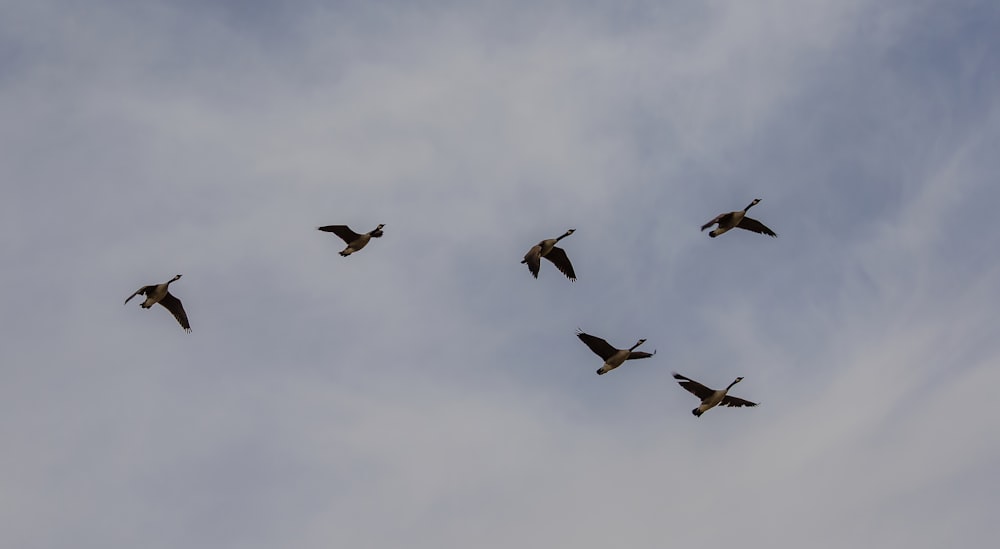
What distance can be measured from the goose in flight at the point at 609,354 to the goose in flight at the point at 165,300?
14693 mm

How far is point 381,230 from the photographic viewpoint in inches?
1484

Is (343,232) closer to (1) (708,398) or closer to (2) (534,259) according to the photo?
(2) (534,259)

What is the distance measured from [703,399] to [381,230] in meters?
13.1

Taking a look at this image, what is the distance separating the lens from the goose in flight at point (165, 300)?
1442 inches

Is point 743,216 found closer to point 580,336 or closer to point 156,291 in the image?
point 580,336

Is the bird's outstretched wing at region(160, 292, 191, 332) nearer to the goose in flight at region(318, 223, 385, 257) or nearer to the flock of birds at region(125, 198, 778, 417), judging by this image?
the flock of birds at region(125, 198, 778, 417)

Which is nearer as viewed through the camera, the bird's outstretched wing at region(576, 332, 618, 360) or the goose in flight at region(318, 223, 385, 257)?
the bird's outstretched wing at region(576, 332, 618, 360)

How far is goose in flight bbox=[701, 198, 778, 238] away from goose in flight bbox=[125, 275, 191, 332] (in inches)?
751

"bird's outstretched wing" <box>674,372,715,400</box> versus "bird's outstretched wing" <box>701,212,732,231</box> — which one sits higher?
"bird's outstretched wing" <box>701,212,732,231</box>

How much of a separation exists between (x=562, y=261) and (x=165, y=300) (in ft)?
47.7

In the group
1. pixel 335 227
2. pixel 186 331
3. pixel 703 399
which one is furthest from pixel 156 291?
pixel 703 399

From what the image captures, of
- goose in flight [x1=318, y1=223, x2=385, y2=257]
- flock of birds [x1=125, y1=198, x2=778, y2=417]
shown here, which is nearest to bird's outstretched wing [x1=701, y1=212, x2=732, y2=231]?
flock of birds [x1=125, y1=198, x2=778, y2=417]

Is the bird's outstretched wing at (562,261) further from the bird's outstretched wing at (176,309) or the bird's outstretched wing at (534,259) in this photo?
the bird's outstretched wing at (176,309)

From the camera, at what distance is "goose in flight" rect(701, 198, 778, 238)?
36.7m
